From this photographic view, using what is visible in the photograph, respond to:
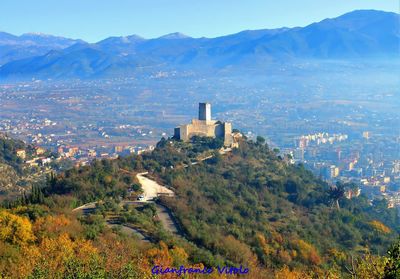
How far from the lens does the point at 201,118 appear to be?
3278 centimetres

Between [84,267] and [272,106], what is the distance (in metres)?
109

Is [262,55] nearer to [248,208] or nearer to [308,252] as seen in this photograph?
[248,208]

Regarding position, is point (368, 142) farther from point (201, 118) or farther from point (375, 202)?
point (201, 118)

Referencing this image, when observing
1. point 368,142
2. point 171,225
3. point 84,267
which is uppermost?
point 84,267

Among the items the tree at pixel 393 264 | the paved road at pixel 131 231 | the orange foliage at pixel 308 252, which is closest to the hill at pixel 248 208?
the orange foliage at pixel 308 252

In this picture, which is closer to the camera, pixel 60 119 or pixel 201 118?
pixel 201 118

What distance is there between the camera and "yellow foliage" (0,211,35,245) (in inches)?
555

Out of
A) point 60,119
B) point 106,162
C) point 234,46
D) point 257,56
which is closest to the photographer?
point 106,162

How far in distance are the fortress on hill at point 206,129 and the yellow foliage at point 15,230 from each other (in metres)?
17.8

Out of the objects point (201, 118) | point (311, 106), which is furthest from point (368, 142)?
point (201, 118)

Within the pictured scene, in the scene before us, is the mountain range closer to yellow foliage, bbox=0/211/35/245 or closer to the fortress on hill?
the fortress on hill

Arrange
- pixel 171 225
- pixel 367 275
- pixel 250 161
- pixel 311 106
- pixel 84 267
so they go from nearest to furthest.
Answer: pixel 367 275, pixel 84 267, pixel 171 225, pixel 250 161, pixel 311 106

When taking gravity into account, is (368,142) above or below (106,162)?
below

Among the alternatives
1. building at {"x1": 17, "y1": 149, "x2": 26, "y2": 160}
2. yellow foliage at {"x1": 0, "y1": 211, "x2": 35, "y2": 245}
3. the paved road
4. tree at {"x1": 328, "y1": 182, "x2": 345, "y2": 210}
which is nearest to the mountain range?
building at {"x1": 17, "y1": 149, "x2": 26, "y2": 160}
